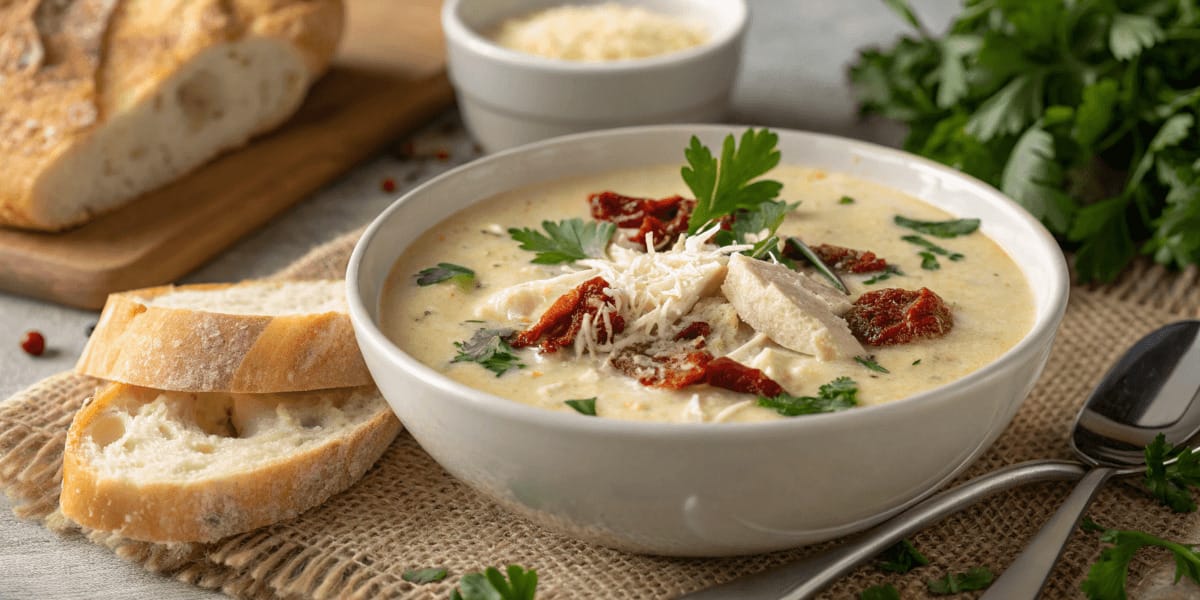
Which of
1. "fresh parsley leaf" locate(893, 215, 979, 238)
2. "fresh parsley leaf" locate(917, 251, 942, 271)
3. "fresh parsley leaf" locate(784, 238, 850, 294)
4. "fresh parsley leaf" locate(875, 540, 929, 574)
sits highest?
"fresh parsley leaf" locate(784, 238, 850, 294)

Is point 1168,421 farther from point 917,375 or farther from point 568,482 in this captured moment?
point 568,482

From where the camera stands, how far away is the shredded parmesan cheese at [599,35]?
4.61 meters

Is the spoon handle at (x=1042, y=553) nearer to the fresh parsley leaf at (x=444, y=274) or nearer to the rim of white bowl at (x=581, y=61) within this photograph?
the fresh parsley leaf at (x=444, y=274)

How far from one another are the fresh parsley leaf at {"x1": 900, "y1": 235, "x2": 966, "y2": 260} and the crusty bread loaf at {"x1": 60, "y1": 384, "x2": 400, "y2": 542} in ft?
4.61

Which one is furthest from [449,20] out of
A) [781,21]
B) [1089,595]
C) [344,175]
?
[1089,595]

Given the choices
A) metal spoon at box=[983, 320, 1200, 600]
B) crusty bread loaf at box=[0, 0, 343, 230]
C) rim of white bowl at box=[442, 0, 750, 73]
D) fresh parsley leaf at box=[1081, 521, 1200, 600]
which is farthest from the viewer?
rim of white bowl at box=[442, 0, 750, 73]

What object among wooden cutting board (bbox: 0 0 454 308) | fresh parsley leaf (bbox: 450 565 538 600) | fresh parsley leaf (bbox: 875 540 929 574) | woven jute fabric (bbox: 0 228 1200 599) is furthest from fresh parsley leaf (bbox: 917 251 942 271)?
wooden cutting board (bbox: 0 0 454 308)

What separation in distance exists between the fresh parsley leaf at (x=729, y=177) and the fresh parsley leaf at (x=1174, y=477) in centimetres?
110

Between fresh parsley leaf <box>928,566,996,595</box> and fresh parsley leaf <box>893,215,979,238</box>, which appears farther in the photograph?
fresh parsley leaf <box>893,215,979,238</box>

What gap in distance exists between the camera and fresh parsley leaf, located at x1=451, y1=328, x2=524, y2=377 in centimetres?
256

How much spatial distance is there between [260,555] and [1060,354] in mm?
2250

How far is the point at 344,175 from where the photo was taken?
193 inches

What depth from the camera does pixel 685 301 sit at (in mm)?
2617

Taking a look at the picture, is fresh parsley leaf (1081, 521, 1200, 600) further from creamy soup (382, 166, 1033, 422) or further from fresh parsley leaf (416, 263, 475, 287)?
fresh parsley leaf (416, 263, 475, 287)
